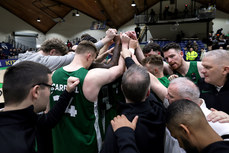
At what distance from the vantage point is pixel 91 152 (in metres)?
1.70

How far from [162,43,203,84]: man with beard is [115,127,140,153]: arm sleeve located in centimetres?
194

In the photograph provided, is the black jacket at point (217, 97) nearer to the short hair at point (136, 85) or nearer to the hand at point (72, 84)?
the short hair at point (136, 85)

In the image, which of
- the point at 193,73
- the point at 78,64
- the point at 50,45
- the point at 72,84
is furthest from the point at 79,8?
the point at 72,84

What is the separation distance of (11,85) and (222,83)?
6.85 ft

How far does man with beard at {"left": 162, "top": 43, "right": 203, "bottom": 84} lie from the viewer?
2.59 metres

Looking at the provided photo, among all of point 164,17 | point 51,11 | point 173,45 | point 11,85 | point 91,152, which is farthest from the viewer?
point 51,11

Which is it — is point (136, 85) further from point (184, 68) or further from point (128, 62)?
point (184, 68)

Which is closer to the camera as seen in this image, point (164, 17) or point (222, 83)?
point (222, 83)

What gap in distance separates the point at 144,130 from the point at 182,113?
300mm

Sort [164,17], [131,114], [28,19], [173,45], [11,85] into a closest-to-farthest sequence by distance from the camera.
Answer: [11,85], [131,114], [173,45], [164,17], [28,19]

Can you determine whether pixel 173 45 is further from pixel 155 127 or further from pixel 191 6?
pixel 191 6

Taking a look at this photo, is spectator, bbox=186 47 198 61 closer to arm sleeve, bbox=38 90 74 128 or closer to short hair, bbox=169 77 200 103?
short hair, bbox=169 77 200 103

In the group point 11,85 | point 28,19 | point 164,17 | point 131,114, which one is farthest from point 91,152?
point 28,19

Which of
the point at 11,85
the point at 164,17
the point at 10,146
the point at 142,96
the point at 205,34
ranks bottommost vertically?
the point at 10,146
